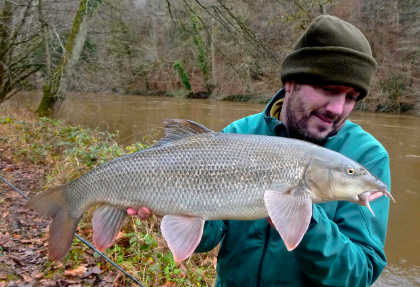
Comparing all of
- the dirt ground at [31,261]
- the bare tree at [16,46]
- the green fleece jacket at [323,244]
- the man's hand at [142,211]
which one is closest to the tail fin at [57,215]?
the man's hand at [142,211]

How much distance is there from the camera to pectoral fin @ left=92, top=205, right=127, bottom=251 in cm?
184

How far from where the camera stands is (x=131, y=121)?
→ 13.5 m

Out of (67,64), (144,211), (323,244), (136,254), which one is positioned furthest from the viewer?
(67,64)

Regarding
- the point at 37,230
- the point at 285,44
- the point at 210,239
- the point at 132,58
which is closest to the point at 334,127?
the point at 210,239

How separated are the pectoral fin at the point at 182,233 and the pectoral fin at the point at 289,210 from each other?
387mm

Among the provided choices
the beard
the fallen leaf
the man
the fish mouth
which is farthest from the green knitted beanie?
the fallen leaf

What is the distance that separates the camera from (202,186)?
1733 millimetres

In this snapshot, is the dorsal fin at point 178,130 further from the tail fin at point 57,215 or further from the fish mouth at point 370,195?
the fish mouth at point 370,195

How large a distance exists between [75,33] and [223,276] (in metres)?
9.93

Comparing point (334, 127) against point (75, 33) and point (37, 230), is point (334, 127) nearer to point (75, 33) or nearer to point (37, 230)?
point (37, 230)

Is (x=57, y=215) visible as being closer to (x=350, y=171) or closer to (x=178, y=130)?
(x=178, y=130)

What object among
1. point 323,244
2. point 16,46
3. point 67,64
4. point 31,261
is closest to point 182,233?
point 323,244

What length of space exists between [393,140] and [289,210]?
12.3 meters

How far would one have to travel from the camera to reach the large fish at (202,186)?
1599 millimetres
